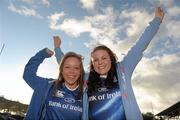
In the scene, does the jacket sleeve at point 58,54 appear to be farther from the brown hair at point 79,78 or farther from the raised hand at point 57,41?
the brown hair at point 79,78

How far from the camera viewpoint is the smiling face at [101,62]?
13.6ft

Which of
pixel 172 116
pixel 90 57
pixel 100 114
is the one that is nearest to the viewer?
pixel 100 114

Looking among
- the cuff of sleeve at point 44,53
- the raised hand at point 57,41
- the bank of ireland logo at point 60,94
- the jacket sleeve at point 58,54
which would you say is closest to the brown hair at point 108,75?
the bank of ireland logo at point 60,94

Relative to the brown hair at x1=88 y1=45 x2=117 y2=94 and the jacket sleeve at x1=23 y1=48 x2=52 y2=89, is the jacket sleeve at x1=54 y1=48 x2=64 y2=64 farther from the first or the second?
the brown hair at x1=88 y1=45 x2=117 y2=94

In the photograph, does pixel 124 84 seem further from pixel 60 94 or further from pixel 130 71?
pixel 60 94

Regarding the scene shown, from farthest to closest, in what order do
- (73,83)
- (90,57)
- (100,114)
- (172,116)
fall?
(172,116), (90,57), (73,83), (100,114)

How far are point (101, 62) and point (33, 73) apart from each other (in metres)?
1.00

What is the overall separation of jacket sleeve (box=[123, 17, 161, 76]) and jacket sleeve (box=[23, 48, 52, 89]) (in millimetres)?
1229

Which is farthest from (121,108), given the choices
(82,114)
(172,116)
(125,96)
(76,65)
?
(172,116)

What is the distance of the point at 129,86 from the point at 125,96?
0.20 metres

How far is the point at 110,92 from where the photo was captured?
13.2ft

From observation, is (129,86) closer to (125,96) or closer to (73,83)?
(125,96)

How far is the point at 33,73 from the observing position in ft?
13.8

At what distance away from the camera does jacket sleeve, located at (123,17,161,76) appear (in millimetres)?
4320
